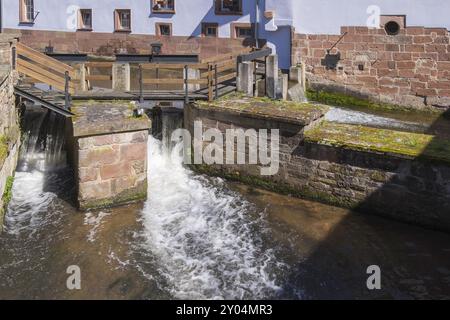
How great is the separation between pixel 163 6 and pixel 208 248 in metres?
16.5

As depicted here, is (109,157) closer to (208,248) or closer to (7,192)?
(7,192)

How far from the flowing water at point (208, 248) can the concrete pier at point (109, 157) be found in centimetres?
28

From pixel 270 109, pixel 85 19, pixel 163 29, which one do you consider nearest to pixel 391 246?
pixel 270 109

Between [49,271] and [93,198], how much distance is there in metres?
2.23

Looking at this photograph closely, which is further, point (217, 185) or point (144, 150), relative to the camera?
point (217, 185)

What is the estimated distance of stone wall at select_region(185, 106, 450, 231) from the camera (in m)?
8.16

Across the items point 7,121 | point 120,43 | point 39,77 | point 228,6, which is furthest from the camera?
point 120,43

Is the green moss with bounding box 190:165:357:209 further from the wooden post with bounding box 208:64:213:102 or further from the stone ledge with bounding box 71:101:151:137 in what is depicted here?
the stone ledge with bounding box 71:101:151:137

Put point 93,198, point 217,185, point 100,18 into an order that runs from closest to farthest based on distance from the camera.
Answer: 1. point 93,198
2. point 217,185
3. point 100,18

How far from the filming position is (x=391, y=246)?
780cm

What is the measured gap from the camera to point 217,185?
33.8ft

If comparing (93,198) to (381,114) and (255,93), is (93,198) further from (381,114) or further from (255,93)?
(381,114)

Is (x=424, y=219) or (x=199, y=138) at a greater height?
(x=199, y=138)

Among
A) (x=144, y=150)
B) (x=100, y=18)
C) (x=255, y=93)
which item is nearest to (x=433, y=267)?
(x=144, y=150)
